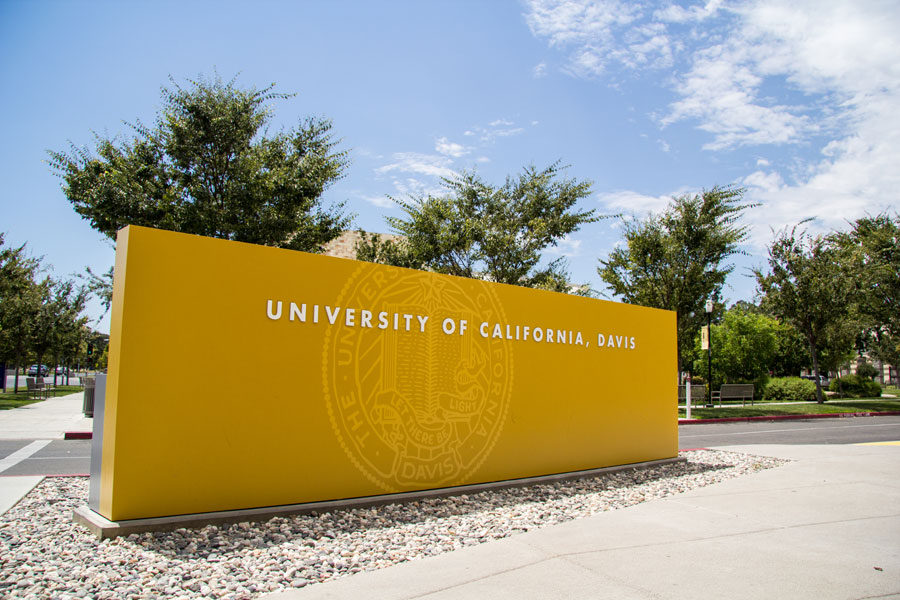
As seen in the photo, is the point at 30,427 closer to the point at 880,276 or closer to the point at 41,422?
the point at 41,422

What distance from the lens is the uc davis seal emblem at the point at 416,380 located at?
22.1 ft

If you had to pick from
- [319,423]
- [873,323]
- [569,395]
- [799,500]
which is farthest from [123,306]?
[873,323]

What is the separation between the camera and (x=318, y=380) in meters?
6.48

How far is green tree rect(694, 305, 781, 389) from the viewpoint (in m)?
38.6

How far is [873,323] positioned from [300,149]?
33245 millimetres

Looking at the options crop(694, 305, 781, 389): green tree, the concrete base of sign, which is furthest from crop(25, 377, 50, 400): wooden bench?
crop(694, 305, 781, 389): green tree

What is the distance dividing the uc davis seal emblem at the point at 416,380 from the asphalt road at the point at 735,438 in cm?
509

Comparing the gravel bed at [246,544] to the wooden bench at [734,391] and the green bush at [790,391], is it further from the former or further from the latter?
the green bush at [790,391]

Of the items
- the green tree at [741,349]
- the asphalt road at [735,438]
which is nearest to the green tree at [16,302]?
the asphalt road at [735,438]

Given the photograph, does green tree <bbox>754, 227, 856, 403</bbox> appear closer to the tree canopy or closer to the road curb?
the road curb

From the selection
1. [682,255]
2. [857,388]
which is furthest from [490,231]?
[857,388]

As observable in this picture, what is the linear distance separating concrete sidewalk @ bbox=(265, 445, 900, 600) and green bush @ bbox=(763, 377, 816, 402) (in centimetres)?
→ 2962

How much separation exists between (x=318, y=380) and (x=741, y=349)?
37860 mm

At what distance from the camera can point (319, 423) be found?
649cm
